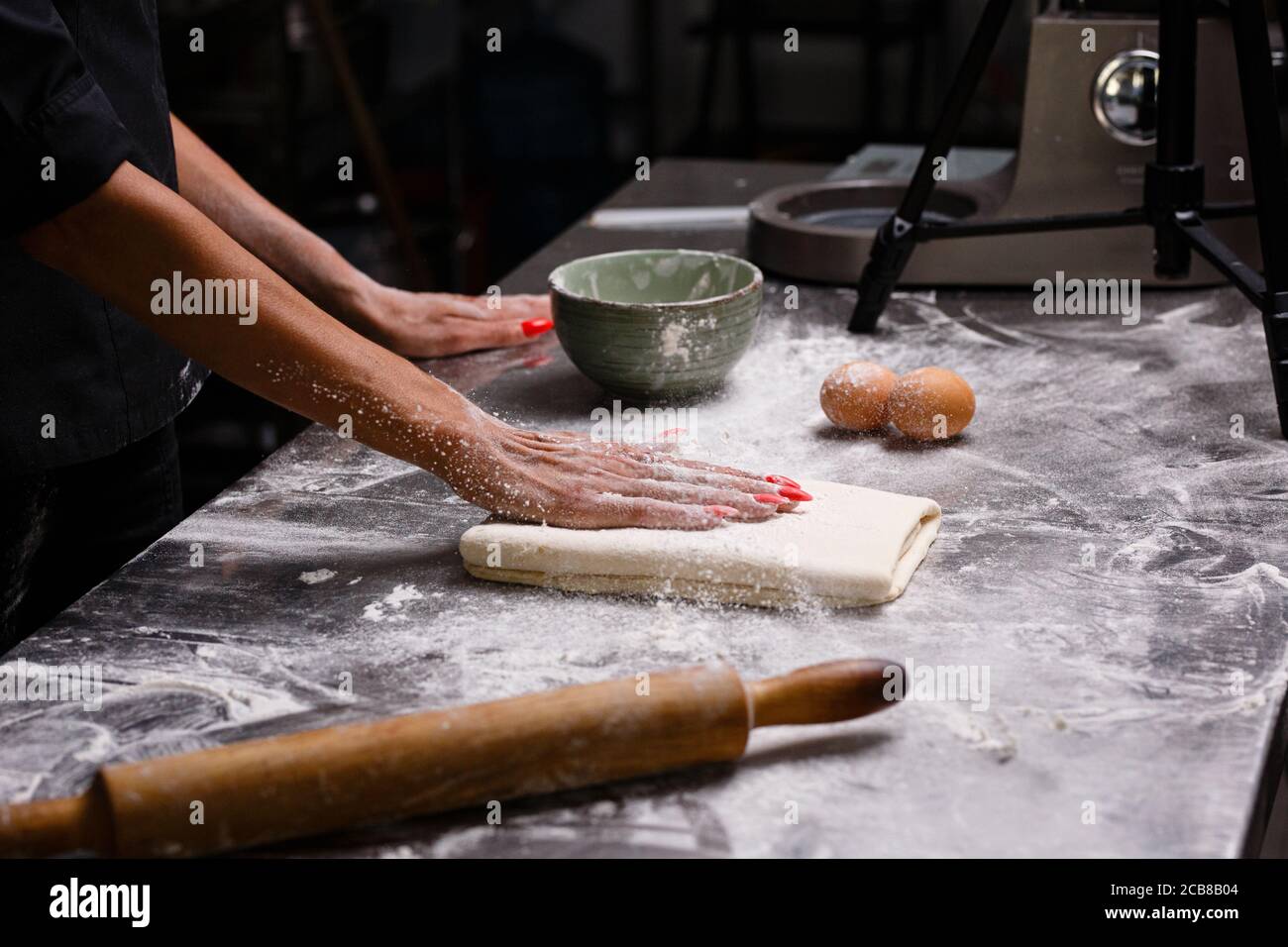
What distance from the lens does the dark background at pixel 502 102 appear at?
3.27 metres

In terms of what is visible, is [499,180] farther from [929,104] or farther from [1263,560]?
[1263,560]

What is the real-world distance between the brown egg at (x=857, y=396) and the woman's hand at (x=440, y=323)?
47cm

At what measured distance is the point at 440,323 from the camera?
67.3 inches

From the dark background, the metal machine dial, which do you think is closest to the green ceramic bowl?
the metal machine dial

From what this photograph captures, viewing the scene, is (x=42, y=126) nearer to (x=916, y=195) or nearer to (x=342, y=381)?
(x=342, y=381)

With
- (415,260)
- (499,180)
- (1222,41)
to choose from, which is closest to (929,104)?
(499,180)

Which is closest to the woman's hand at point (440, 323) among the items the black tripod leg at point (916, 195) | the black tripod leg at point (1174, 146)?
the black tripod leg at point (916, 195)

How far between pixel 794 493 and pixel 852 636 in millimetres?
177

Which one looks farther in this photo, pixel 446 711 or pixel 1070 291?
pixel 1070 291

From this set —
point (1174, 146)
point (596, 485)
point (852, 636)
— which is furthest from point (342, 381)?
point (1174, 146)

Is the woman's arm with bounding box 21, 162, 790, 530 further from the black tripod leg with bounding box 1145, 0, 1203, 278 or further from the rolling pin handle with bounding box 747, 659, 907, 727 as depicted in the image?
the black tripod leg with bounding box 1145, 0, 1203, 278

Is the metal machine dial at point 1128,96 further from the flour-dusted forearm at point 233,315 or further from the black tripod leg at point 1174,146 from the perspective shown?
the flour-dusted forearm at point 233,315
